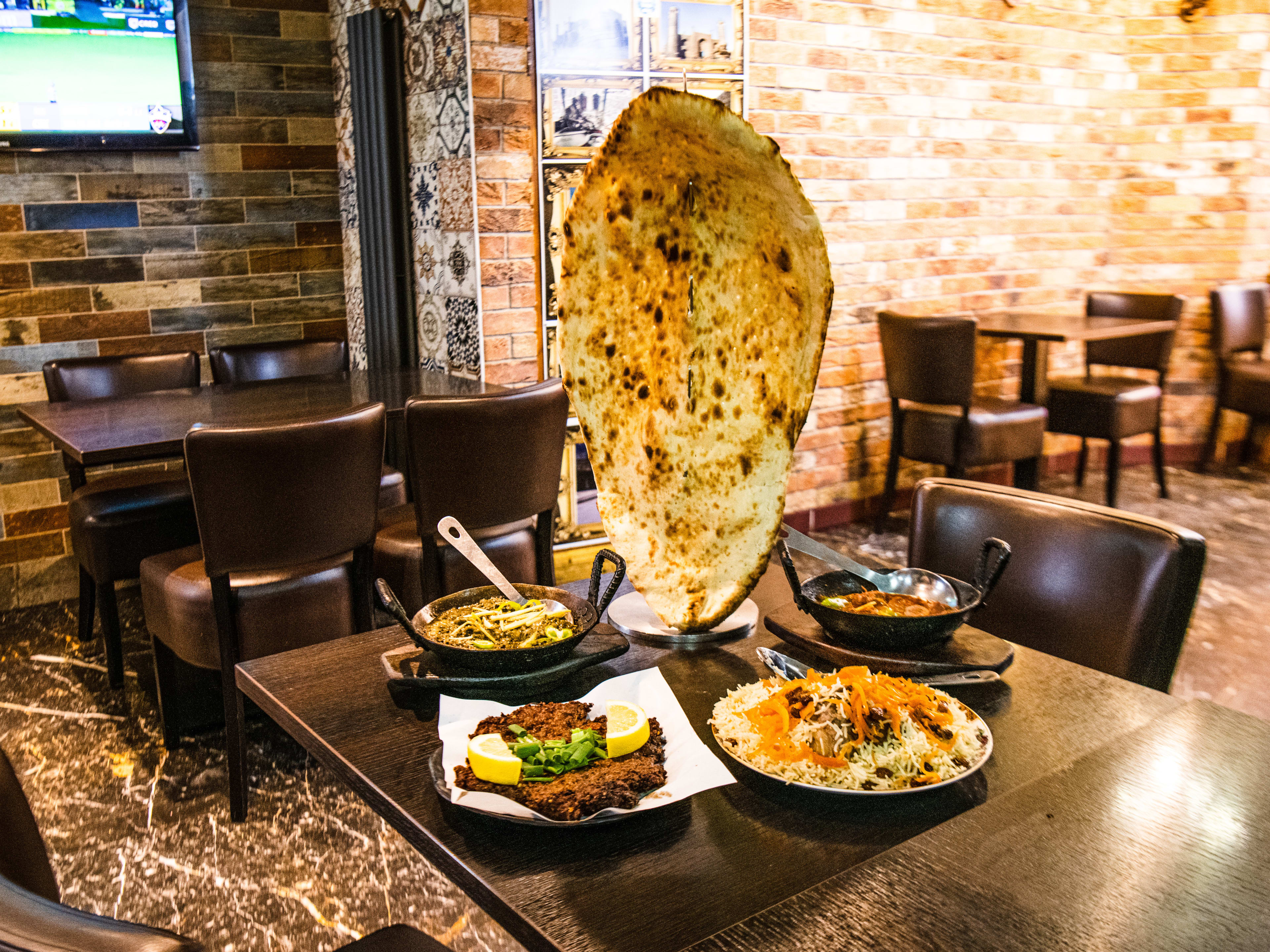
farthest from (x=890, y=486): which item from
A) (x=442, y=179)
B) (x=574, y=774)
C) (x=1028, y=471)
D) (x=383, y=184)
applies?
(x=574, y=774)

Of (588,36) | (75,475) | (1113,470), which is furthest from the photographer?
(1113,470)

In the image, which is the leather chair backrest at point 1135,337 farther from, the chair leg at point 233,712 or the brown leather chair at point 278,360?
the chair leg at point 233,712

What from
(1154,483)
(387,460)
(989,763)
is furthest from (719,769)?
(1154,483)

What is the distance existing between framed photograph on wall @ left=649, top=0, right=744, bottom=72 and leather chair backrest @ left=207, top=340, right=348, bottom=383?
62.0 inches

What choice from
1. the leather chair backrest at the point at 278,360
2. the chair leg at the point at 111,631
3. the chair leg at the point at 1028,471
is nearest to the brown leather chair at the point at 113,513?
the chair leg at the point at 111,631

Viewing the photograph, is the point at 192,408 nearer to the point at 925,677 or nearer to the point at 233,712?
the point at 233,712

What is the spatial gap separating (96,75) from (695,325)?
12.1 feet

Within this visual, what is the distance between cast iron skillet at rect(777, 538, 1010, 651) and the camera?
1059 mm

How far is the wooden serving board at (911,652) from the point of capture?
1037mm

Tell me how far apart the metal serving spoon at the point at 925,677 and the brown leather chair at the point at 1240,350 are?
5228 millimetres

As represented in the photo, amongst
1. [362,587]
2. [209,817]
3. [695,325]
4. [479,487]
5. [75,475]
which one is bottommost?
[209,817]

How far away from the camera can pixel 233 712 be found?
2256 millimetres

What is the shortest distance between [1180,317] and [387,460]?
421 cm

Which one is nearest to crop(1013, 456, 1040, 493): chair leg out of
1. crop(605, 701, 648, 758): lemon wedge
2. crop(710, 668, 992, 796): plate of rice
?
crop(710, 668, 992, 796): plate of rice
